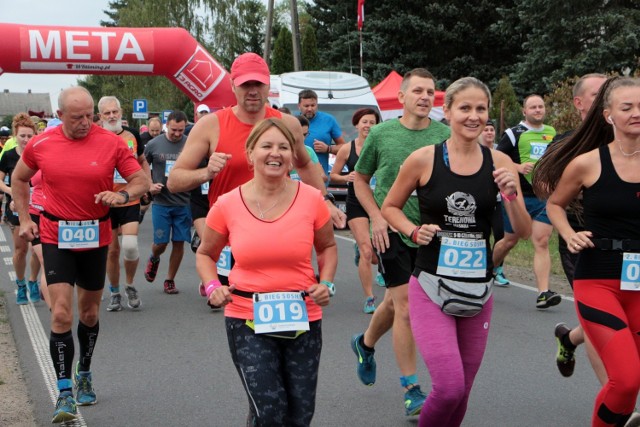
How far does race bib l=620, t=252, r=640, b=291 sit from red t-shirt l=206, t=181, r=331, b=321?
1.44m

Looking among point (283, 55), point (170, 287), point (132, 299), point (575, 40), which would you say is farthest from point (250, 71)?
point (283, 55)

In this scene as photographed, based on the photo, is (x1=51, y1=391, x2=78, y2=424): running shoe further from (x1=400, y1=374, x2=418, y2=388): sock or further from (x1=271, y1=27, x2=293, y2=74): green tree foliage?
(x1=271, y1=27, x2=293, y2=74): green tree foliage

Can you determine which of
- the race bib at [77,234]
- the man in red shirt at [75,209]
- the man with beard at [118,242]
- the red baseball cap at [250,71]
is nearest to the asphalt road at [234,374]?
the man with beard at [118,242]

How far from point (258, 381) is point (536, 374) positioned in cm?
352

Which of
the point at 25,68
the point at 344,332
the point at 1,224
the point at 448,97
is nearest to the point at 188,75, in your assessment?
the point at 25,68

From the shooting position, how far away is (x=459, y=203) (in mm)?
4711

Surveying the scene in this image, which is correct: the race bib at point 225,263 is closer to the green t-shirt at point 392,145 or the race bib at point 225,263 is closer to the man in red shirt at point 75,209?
the man in red shirt at point 75,209

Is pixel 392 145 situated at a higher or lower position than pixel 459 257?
higher

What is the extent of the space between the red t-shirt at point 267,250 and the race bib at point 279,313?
45 millimetres

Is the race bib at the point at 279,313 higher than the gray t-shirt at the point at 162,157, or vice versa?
the gray t-shirt at the point at 162,157

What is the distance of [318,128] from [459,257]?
28.1 ft

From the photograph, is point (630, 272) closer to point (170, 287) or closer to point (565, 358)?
point (565, 358)

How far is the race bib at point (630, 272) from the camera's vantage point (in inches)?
179

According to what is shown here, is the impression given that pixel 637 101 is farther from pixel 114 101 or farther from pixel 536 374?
pixel 114 101
